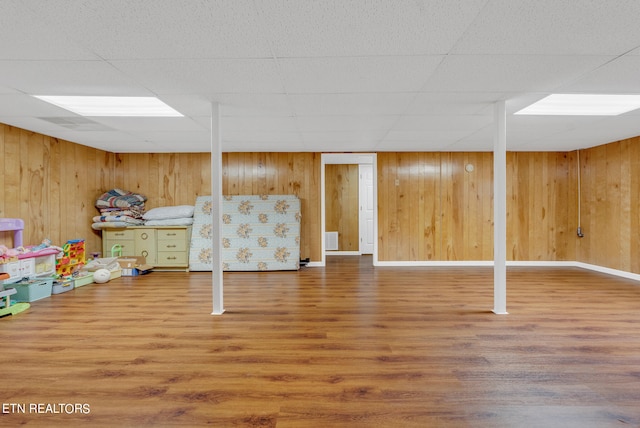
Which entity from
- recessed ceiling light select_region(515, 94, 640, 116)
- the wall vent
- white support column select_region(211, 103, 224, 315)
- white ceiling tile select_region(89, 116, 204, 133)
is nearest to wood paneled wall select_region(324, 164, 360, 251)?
the wall vent

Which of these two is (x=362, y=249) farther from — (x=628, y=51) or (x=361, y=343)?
(x=628, y=51)

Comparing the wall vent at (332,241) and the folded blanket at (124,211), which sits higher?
the folded blanket at (124,211)

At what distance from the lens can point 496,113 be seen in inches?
126

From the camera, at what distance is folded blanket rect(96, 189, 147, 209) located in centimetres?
549

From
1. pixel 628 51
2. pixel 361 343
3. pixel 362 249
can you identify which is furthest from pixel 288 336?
pixel 362 249

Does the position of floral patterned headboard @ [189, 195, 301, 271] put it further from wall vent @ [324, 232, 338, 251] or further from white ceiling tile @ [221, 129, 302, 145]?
wall vent @ [324, 232, 338, 251]

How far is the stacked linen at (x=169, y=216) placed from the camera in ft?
18.4

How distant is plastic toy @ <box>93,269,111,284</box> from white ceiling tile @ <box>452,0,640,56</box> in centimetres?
524

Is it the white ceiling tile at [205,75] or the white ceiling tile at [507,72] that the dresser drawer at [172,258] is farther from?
the white ceiling tile at [507,72]

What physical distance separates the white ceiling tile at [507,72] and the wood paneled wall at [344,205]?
5066 mm

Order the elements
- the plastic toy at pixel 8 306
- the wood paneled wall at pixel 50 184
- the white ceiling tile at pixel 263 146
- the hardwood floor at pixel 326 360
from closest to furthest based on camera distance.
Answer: the hardwood floor at pixel 326 360
the plastic toy at pixel 8 306
the wood paneled wall at pixel 50 184
the white ceiling tile at pixel 263 146

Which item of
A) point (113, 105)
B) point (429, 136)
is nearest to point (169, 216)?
point (113, 105)

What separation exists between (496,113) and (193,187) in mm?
5168

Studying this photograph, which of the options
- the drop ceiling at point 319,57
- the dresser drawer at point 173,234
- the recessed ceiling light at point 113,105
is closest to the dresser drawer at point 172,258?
the dresser drawer at point 173,234
